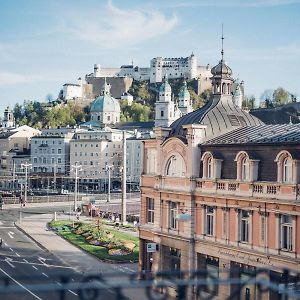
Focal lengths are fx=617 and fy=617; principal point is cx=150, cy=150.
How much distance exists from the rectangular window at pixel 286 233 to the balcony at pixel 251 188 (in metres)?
0.81

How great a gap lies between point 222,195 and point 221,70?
27.6 feet

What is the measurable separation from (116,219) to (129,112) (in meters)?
125

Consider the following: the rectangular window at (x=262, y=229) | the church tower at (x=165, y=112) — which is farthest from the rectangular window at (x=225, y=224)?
the church tower at (x=165, y=112)

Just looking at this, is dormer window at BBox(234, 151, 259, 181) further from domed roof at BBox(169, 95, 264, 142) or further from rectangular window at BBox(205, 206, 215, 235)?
domed roof at BBox(169, 95, 264, 142)

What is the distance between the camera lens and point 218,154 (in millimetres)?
26469

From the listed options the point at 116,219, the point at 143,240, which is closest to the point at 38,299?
the point at 143,240

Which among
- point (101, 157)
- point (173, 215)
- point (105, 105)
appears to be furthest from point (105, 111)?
point (173, 215)

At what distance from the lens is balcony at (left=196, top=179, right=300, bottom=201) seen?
2233 cm

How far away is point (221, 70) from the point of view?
3144cm

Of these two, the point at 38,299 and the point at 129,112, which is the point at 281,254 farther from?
the point at 129,112

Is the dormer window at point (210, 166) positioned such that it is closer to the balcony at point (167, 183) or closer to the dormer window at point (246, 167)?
the balcony at point (167, 183)

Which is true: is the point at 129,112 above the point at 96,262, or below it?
above

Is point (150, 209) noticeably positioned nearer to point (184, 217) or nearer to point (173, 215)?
point (173, 215)

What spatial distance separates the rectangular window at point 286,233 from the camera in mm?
22406
